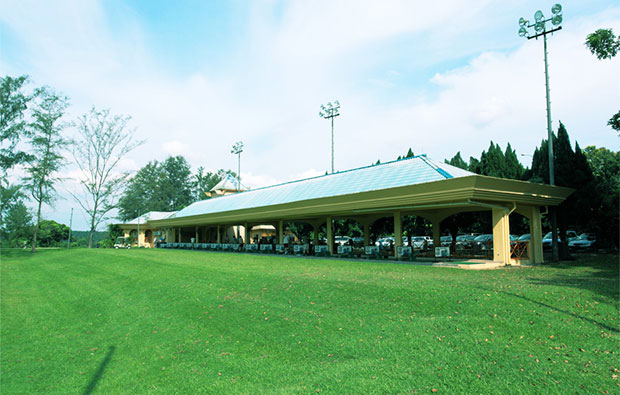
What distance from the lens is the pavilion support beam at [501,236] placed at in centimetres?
1673

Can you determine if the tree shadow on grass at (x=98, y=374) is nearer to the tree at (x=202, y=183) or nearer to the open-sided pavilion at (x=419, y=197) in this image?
the open-sided pavilion at (x=419, y=197)

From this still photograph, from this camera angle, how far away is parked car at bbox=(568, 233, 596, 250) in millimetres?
26772

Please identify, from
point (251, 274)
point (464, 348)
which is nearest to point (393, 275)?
point (251, 274)

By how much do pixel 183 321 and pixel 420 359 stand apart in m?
6.66

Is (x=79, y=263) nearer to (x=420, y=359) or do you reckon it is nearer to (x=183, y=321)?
(x=183, y=321)

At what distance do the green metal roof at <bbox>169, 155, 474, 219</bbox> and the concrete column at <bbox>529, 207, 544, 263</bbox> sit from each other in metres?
4.62

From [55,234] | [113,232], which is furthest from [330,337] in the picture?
[55,234]

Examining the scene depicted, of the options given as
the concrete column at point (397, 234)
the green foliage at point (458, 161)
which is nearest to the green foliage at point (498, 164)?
the green foliage at point (458, 161)

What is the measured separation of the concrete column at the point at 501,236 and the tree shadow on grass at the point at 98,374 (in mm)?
15376

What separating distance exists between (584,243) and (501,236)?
1534cm

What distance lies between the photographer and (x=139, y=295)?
45.5 feet

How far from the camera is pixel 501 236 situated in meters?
16.9

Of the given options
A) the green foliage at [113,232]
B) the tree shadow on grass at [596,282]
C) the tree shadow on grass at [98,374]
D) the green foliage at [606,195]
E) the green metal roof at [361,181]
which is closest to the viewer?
the tree shadow on grass at [98,374]

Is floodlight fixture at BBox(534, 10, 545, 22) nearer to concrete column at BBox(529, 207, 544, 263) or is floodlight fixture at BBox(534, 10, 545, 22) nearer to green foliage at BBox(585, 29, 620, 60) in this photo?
green foliage at BBox(585, 29, 620, 60)
